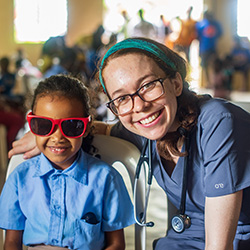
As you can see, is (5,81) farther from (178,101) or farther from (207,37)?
(207,37)

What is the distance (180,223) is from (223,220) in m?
0.22

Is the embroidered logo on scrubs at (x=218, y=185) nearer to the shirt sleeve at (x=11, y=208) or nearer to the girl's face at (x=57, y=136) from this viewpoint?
the girl's face at (x=57, y=136)

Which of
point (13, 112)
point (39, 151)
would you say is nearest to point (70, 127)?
point (39, 151)

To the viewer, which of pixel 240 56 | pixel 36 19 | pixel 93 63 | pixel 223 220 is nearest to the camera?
pixel 223 220

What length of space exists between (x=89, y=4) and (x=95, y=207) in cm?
1183

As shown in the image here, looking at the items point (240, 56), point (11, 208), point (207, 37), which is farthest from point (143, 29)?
point (240, 56)

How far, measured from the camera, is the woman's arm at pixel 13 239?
1.41 m

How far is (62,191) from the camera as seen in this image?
141 centimetres

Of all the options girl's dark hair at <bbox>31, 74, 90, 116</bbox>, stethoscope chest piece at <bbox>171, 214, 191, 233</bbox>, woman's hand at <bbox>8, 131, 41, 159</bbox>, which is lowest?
stethoscope chest piece at <bbox>171, 214, 191, 233</bbox>

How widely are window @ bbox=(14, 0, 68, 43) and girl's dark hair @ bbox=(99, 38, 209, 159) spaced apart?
37.6 ft

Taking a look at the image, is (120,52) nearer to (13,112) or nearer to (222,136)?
(222,136)

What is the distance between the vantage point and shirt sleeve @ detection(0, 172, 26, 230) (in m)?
1.42

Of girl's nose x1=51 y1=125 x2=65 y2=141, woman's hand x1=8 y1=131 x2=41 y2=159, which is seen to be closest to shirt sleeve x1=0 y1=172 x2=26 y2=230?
woman's hand x1=8 y1=131 x2=41 y2=159

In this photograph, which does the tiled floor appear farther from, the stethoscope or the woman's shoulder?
the woman's shoulder
